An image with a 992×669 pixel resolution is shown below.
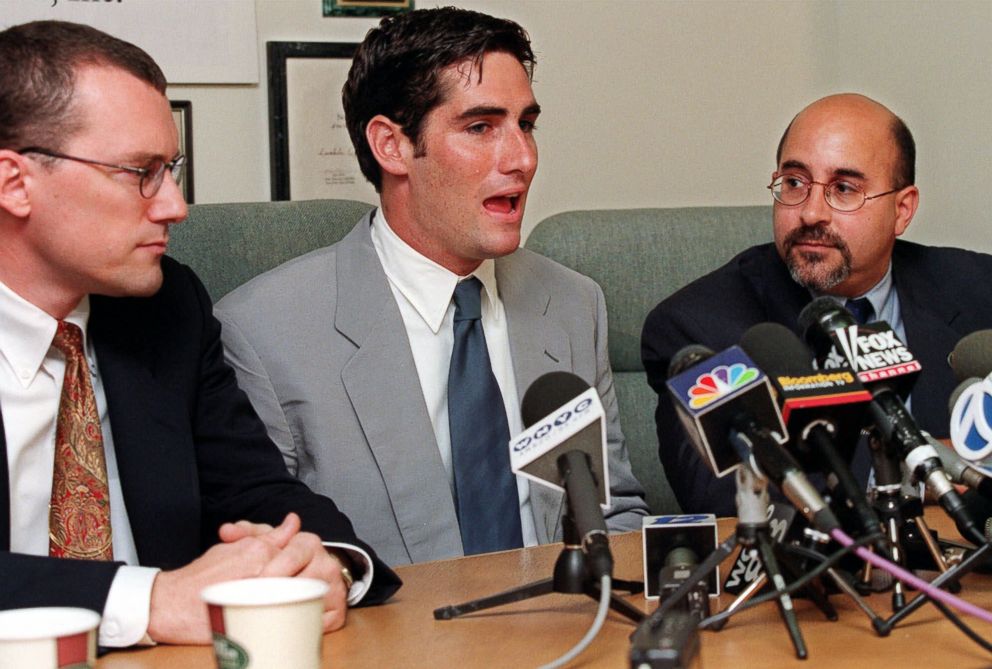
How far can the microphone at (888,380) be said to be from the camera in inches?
44.0

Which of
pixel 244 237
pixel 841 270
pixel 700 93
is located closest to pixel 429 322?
pixel 244 237

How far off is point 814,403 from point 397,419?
39.5 inches

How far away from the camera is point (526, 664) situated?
1.13 metres

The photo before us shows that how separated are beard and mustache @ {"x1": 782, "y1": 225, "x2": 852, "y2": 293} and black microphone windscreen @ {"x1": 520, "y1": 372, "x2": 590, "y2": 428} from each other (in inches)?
48.9

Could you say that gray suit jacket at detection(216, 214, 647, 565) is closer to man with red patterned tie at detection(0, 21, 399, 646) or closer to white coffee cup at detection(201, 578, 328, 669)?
man with red patterned tie at detection(0, 21, 399, 646)

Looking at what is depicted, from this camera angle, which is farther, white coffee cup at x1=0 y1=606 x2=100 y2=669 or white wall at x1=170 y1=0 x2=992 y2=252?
white wall at x1=170 y1=0 x2=992 y2=252

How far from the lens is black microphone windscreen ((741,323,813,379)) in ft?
3.62

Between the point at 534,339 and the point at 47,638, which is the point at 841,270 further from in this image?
the point at 47,638

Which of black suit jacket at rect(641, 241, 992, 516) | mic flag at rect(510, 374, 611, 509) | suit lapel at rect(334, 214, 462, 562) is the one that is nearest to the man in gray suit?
suit lapel at rect(334, 214, 462, 562)

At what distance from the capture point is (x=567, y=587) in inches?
45.8

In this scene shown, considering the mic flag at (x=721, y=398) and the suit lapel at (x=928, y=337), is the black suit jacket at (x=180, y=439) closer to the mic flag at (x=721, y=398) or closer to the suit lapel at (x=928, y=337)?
the mic flag at (x=721, y=398)

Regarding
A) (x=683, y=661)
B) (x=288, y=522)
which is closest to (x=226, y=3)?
(x=288, y=522)

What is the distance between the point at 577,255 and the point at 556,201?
2.07 feet

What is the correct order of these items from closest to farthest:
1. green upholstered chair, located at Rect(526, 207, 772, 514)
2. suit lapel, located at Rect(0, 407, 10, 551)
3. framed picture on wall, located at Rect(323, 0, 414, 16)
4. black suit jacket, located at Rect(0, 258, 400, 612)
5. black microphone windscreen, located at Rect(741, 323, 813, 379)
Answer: black microphone windscreen, located at Rect(741, 323, 813, 379) < suit lapel, located at Rect(0, 407, 10, 551) < black suit jacket, located at Rect(0, 258, 400, 612) < green upholstered chair, located at Rect(526, 207, 772, 514) < framed picture on wall, located at Rect(323, 0, 414, 16)
